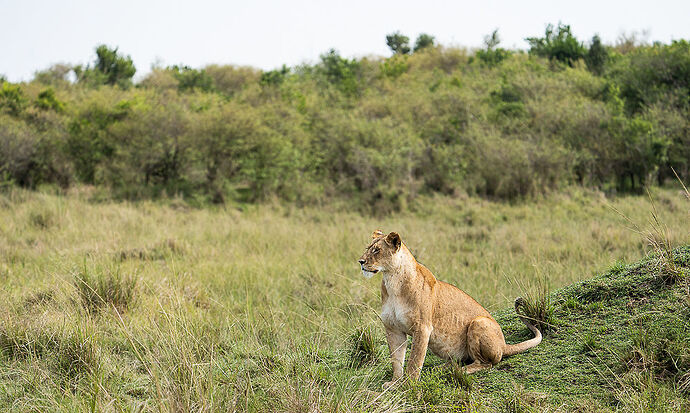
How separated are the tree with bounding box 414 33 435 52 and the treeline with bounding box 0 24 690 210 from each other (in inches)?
1266

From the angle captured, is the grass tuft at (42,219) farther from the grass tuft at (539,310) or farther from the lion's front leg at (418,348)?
the grass tuft at (539,310)

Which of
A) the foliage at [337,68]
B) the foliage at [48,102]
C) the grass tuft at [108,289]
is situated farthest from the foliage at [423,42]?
the grass tuft at [108,289]

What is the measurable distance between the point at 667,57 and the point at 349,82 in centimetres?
1666

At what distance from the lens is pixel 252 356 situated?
219 inches

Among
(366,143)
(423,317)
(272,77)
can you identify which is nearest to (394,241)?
(423,317)

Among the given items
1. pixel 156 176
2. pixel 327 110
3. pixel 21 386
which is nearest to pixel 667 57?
pixel 327 110

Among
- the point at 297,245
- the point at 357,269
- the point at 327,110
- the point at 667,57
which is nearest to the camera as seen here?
the point at 357,269

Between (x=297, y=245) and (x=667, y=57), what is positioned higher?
(x=667, y=57)

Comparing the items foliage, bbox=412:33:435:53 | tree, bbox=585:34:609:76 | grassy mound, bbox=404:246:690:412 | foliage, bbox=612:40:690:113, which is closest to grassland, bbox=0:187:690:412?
grassy mound, bbox=404:246:690:412

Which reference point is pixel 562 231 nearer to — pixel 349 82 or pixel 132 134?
pixel 132 134

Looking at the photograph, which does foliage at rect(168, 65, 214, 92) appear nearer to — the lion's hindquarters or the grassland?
the grassland

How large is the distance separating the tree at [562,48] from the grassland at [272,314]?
20297 millimetres

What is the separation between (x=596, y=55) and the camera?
32.8 metres

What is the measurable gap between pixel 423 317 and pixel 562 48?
33488 millimetres
